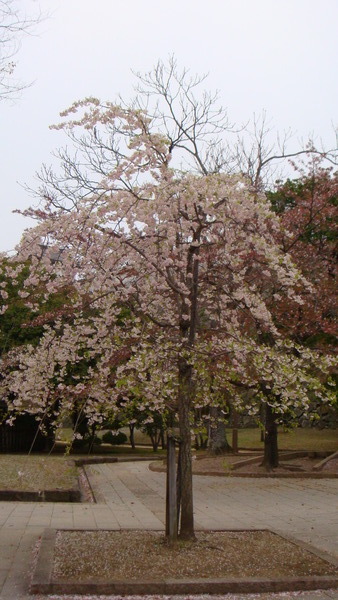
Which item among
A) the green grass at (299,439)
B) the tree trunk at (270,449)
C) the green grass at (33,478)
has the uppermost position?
the green grass at (299,439)

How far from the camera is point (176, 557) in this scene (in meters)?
6.51

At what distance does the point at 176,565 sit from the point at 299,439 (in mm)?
22111

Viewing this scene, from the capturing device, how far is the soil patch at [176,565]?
5601 mm

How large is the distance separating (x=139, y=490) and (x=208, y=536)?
6254 millimetres

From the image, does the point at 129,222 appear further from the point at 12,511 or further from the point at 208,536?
the point at 12,511

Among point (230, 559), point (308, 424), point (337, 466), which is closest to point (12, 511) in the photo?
point (230, 559)

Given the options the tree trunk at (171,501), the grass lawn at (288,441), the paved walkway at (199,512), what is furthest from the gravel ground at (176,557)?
the grass lawn at (288,441)

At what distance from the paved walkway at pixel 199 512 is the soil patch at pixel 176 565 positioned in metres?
0.20

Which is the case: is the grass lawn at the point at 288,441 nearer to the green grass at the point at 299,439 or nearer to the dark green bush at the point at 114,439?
the green grass at the point at 299,439

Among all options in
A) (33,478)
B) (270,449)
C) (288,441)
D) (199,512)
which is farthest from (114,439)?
(199,512)

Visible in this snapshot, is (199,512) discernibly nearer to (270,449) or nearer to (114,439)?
(270,449)

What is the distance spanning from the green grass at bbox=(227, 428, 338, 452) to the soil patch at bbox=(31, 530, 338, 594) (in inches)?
626

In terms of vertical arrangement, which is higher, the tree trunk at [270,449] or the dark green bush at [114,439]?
the dark green bush at [114,439]

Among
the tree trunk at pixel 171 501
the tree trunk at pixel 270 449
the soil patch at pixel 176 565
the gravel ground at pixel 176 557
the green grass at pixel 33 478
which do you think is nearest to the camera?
the soil patch at pixel 176 565
